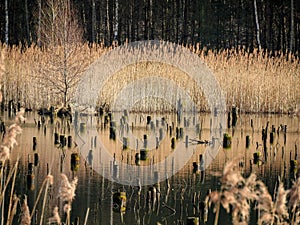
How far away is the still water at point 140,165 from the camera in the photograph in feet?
21.1

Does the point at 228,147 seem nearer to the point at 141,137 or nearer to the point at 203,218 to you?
the point at 141,137

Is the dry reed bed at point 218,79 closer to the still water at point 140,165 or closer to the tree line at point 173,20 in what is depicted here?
the still water at point 140,165

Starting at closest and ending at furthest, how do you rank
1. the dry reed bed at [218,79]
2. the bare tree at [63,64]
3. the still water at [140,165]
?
A: 1. the still water at [140,165]
2. the bare tree at [63,64]
3. the dry reed bed at [218,79]

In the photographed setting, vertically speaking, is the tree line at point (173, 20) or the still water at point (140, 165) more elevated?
the tree line at point (173, 20)

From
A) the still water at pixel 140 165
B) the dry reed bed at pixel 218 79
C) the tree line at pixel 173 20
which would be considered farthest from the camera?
the tree line at pixel 173 20

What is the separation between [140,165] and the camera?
8.68 m

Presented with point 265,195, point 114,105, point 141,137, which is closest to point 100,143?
point 141,137

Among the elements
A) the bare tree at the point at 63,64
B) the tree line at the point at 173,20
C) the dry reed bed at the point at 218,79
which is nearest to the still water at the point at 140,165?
the bare tree at the point at 63,64

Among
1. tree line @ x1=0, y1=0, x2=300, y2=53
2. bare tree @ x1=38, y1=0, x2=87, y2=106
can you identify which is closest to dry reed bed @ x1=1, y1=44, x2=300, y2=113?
bare tree @ x1=38, y1=0, x2=87, y2=106

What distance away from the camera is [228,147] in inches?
398

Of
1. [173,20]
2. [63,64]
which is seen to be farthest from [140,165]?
[173,20]

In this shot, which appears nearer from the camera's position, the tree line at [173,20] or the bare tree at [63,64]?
the bare tree at [63,64]

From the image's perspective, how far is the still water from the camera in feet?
21.1

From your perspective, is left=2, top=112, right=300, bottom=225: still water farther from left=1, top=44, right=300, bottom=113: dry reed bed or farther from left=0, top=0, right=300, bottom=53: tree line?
left=0, top=0, right=300, bottom=53: tree line
